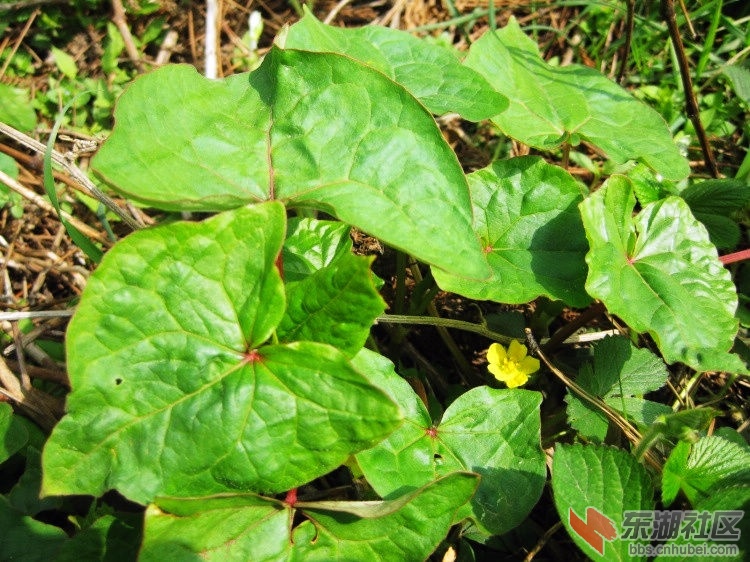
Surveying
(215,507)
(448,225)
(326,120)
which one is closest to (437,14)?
(326,120)

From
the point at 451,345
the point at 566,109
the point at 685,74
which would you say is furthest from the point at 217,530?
the point at 685,74

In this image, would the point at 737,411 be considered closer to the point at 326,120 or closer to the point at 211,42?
the point at 326,120

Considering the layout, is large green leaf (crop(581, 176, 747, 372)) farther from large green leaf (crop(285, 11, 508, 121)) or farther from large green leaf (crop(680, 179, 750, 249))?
large green leaf (crop(285, 11, 508, 121))

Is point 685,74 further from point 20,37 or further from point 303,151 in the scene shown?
point 20,37

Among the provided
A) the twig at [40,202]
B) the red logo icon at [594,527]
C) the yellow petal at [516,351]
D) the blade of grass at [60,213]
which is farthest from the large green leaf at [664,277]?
the twig at [40,202]

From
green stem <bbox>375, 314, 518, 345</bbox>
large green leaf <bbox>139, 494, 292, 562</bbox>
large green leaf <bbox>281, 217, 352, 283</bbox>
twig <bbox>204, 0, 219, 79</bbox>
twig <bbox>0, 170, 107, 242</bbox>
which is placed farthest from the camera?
twig <bbox>204, 0, 219, 79</bbox>

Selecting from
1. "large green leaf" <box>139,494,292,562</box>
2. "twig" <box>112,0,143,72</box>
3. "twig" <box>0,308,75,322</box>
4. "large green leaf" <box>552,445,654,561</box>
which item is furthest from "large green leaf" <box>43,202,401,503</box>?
"twig" <box>112,0,143,72</box>

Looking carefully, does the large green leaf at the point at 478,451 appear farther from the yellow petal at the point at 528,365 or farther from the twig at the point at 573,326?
the twig at the point at 573,326

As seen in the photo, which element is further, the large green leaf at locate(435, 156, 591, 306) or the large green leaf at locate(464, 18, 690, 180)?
the large green leaf at locate(464, 18, 690, 180)
